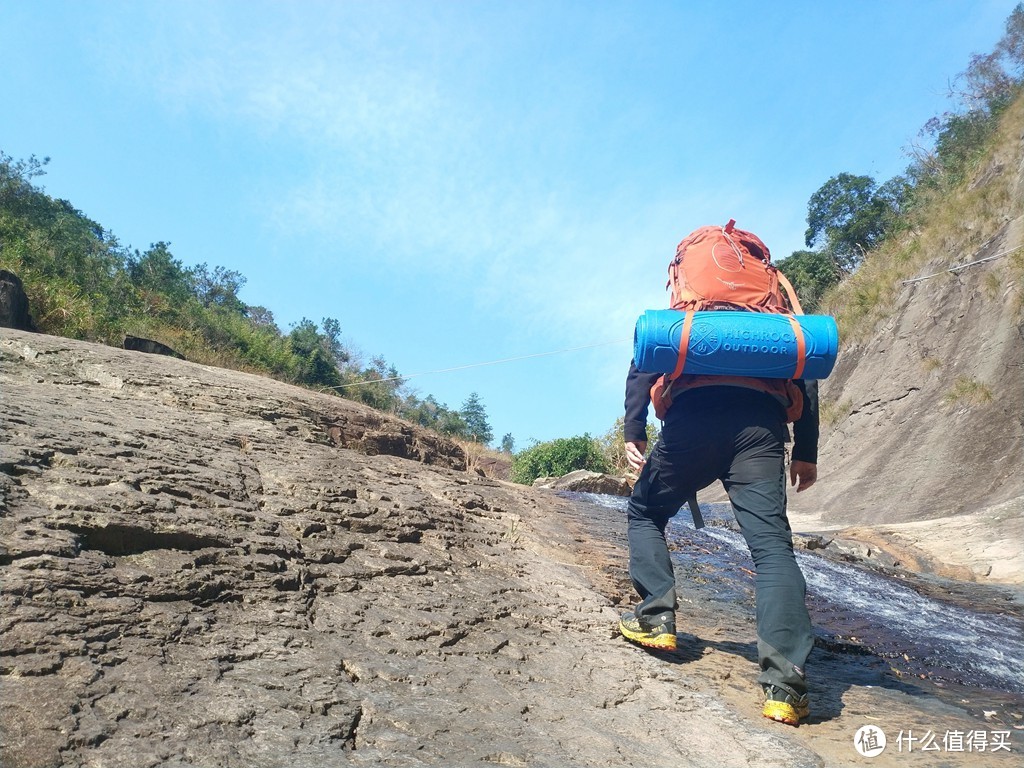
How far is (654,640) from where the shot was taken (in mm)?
2867

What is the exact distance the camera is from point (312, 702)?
1909 mm

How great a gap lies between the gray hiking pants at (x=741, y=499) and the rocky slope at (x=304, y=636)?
0.83 feet

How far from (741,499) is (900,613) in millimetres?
3564

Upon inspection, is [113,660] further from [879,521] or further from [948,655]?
[879,521]

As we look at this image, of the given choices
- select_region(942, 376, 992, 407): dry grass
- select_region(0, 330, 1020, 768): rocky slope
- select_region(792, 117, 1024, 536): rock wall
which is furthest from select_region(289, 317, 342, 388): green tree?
select_region(0, 330, 1020, 768): rocky slope

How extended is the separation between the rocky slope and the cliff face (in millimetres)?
6725

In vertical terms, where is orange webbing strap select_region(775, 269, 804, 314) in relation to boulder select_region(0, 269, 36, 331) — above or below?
below

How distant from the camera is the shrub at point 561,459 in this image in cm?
2492

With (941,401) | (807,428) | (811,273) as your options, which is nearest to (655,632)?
(807,428)

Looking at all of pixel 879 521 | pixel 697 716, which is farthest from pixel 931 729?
pixel 879 521

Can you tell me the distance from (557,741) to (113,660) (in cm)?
119

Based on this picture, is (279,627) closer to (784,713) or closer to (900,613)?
(784,713)

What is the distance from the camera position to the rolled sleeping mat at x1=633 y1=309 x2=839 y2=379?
2674 millimetres

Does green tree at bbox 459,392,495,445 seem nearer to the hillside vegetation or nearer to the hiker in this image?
the hillside vegetation
